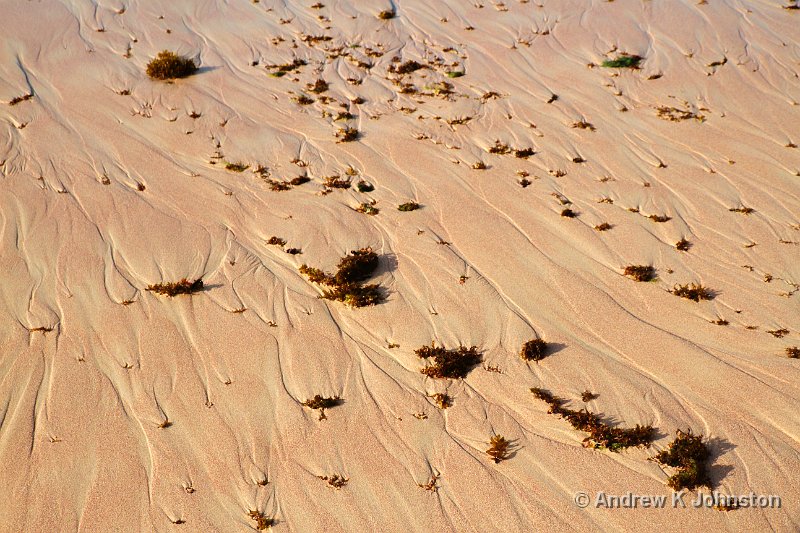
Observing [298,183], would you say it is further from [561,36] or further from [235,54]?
[561,36]

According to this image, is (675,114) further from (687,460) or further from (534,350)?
(687,460)

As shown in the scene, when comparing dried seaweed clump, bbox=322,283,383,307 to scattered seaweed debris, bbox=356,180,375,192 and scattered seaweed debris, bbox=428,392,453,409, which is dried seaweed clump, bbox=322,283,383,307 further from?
scattered seaweed debris, bbox=356,180,375,192

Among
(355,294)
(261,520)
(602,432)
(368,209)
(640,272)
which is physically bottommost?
(261,520)

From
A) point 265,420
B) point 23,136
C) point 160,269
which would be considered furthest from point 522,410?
point 23,136

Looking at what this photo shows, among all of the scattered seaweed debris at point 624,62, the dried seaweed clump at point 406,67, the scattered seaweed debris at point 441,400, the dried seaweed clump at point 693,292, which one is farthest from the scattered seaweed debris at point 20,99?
the dried seaweed clump at point 693,292

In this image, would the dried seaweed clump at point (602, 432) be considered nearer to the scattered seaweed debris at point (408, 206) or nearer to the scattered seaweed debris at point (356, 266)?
the scattered seaweed debris at point (356, 266)
